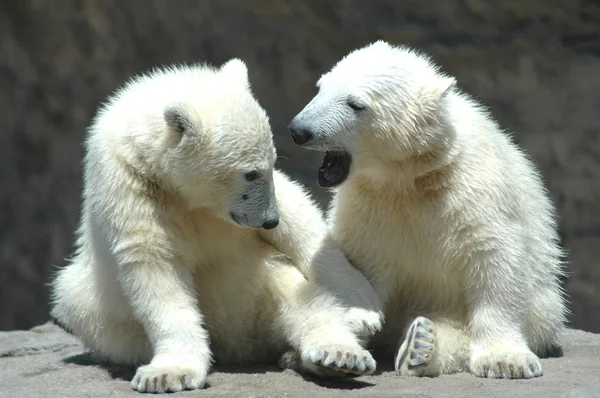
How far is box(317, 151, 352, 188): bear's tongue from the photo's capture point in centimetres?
611

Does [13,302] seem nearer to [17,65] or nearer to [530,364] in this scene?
[17,65]

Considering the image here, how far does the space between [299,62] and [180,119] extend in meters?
A: 4.40

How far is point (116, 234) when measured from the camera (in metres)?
5.76

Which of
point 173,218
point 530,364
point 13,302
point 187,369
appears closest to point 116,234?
point 173,218

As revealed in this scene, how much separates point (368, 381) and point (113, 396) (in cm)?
136

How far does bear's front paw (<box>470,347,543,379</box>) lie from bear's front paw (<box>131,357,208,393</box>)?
1515 millimetres

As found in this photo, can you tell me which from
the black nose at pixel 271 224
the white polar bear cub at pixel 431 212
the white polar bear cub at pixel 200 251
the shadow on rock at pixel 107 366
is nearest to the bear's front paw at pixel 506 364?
the white polar bear cub at pixel 431 212

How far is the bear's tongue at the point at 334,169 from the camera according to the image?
6109mm

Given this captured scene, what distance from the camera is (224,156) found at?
227 inches

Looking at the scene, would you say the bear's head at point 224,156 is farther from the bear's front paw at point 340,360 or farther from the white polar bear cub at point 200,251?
the bear's front paw at point 340,360

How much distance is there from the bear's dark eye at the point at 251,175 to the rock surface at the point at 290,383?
43.4 inches

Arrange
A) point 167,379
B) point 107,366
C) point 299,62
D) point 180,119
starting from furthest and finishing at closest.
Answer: point 299,62 < point 107,366 < point 180,119 < point 167,379


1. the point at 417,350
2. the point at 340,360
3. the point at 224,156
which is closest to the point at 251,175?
the point at 224,156

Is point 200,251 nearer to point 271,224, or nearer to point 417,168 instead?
point 271,224
